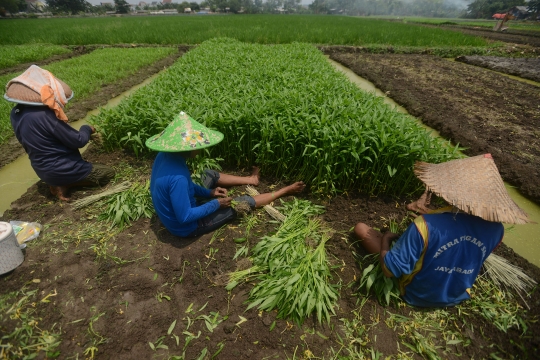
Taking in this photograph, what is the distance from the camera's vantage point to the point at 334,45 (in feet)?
47.2

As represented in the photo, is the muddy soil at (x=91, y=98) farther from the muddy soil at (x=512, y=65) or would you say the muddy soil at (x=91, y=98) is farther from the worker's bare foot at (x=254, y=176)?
the muddy soil at (x=512, y=65)

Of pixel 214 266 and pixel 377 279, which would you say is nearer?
pixel 377 279

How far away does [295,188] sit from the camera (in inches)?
127

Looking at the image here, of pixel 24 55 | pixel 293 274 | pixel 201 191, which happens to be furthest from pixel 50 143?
pixel 24 55

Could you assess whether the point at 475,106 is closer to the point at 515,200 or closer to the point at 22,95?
the point at 515,200

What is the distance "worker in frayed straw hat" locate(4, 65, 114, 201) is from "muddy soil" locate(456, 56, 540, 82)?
42.9ft

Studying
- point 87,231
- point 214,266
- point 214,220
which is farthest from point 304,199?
point 87,231

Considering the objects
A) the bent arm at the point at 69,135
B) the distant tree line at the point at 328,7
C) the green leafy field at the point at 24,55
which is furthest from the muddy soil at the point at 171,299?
the distant tree line at the point at 328,7

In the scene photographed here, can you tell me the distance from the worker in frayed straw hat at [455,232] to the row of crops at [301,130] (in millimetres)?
1159

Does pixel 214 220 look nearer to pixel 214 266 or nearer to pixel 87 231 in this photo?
pixel 214 266

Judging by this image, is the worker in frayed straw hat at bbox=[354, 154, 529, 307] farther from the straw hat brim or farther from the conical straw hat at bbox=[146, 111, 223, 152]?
the straw hat brim

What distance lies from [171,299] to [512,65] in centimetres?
1472

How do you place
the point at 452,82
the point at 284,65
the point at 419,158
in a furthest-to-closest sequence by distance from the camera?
1. the point at 452,82
2. the point at 284,65
3. the point at 419,158

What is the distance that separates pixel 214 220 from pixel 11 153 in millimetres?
4078
